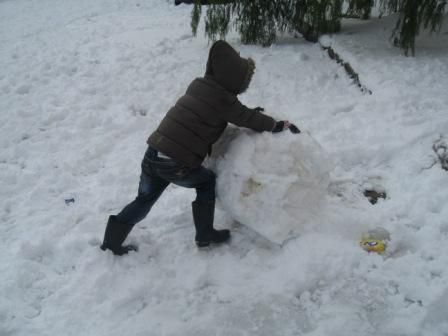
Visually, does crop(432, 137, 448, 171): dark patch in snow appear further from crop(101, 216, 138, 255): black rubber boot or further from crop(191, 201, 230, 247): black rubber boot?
crop(101, 216, 138, 255): black rubber boot

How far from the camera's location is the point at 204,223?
3254mm

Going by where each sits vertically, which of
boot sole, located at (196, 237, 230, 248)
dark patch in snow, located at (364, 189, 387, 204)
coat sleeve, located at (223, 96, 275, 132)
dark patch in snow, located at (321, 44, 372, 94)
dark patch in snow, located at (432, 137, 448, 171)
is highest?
coat sleeve, located at (223, 96, 275, 132)

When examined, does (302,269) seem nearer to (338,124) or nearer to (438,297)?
(438,297)

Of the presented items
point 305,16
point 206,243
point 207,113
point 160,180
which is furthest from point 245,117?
point 305,16

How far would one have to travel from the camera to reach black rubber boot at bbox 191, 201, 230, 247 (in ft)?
10.6

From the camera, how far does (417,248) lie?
121 inches

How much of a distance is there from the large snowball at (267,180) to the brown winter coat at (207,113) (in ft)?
0.67

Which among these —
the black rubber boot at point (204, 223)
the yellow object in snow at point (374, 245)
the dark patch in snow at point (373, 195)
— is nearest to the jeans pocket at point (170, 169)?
the black rubber boot at point (204, 223)

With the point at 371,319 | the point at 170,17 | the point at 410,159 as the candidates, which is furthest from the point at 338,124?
the point at 170,17

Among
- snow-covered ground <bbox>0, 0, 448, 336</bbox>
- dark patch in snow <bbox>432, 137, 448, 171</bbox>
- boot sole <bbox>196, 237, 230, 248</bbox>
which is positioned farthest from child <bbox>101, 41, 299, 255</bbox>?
dark patch in snow <bbox>432, 137, 448, 171</bbox>

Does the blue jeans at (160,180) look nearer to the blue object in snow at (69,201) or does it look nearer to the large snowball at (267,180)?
the large snowball at (267,180)

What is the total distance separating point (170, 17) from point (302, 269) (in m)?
8.45

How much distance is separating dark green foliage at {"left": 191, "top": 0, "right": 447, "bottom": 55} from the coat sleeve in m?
3.29

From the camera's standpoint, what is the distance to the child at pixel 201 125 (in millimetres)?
2875
